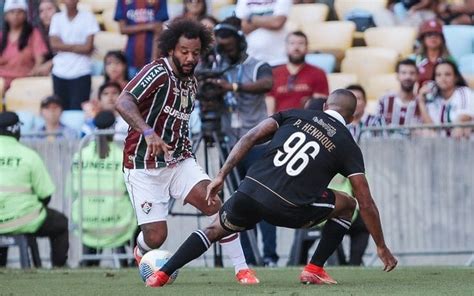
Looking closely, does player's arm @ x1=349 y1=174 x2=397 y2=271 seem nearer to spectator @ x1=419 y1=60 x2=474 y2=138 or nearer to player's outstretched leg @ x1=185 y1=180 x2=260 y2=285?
player's outstretched leg @ x1=185 y1=180 x2=260 y2=285

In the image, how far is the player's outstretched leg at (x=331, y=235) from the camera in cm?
Answer: 1090

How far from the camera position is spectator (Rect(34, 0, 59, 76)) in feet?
63.0

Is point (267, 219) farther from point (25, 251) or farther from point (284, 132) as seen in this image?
point (25, 251)

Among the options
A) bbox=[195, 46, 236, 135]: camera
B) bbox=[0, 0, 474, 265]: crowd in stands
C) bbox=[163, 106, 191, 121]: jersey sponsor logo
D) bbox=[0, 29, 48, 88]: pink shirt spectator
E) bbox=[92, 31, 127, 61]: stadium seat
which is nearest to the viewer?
bbox=[163, 106, 191, 121]: jersey sponsor logo

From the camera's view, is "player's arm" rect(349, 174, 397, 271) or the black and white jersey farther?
the black and white jersey

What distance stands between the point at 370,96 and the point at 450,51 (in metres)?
1.15

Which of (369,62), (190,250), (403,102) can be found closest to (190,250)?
(190,250)

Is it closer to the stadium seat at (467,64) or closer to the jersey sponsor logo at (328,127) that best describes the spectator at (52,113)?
the stadium seat at (467,64)

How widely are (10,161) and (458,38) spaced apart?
20.3 feet

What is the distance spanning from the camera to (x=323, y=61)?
61.6 feet

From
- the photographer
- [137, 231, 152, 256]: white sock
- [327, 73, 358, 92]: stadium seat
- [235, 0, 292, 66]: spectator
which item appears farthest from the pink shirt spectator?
[137, 231, 152, 256]: white sock

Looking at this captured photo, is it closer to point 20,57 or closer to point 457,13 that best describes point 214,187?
point 457,13

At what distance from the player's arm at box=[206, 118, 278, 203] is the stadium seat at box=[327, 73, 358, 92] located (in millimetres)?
7284

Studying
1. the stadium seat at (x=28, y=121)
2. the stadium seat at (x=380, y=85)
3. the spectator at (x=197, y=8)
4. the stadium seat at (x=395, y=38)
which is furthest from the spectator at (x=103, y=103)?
the stadium seat at (x=395, y=38)
